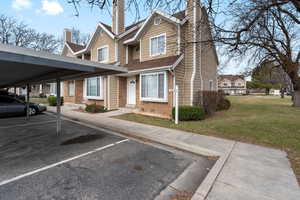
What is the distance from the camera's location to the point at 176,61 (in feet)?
30.5

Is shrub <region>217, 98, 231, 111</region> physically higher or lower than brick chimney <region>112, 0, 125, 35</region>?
lower

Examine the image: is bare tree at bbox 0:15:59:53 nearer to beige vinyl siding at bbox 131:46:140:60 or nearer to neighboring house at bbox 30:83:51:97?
neighboring house at bbox 30:83:51:97

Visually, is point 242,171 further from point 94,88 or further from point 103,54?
point 103,54

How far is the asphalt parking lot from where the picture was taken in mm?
2611

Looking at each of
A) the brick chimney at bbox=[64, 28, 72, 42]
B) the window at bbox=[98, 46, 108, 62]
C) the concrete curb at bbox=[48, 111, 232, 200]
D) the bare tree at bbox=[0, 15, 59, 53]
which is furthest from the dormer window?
the bare tree at bbox=[0, 15, 59, 53]

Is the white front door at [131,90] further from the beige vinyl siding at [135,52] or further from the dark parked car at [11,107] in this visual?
the dark parked car at [11,107]

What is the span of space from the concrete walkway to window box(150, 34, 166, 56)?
292 inches

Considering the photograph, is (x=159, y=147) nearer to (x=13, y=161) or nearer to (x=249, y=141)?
(x=249, y=141)

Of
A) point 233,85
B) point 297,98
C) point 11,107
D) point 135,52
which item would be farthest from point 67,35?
point 233,85

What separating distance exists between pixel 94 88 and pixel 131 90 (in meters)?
3.67

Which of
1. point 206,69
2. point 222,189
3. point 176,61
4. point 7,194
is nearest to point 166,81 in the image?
point 176,61

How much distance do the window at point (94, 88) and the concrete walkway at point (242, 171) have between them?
9.19 m

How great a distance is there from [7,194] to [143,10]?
516 cm

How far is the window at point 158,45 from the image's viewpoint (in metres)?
10.9
